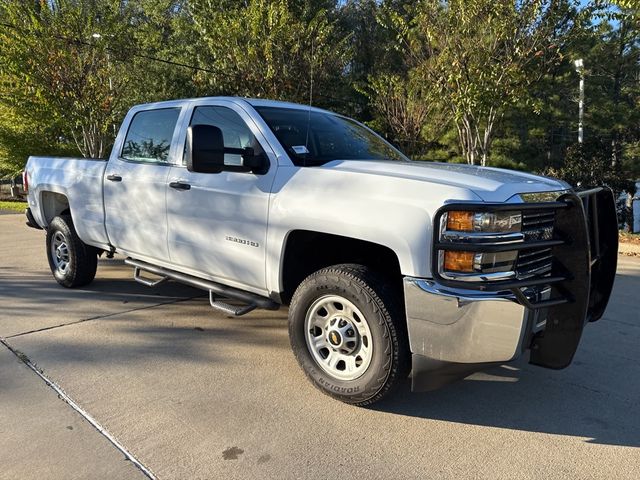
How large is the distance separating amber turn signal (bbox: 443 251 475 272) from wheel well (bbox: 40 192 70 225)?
16.5ft

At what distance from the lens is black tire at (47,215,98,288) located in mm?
5754

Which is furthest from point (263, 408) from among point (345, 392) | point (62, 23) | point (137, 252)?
point (62, 23)

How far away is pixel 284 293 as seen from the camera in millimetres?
3689

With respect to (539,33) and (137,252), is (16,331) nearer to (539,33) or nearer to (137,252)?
(137,252)

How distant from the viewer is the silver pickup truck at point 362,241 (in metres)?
2.75

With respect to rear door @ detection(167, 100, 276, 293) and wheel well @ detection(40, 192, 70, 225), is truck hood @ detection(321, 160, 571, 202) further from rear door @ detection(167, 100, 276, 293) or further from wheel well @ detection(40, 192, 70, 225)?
wheel well @ detection(40, 192, 70, 225)

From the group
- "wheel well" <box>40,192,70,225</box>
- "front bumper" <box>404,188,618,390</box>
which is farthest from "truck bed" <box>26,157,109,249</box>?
"front bumper" <box>404,188,618,390</box>

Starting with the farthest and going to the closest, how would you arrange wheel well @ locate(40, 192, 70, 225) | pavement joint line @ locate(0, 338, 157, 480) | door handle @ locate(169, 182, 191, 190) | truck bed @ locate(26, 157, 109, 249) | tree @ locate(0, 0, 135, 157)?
1. tree @ locate(0, 0, 135, 157)
2. wheel well @ locate(40, 192, 70, 225)
3. truck bed @ locate(26, 157, 109, 249)
4. door handle @ locate(169, 182, 191, 190)
5. pavement joint line @ locate(0, 338, 157, 480)

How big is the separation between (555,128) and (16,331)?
2306cm

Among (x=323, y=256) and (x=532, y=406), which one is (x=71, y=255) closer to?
(x=323, y=256)

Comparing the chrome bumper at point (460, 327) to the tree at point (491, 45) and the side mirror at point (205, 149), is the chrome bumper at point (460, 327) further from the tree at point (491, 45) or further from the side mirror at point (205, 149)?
the tree at point (491, 45)

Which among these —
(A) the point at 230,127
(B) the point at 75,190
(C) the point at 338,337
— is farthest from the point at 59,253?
(C) the point at 338,337

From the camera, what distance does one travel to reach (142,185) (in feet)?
15.2

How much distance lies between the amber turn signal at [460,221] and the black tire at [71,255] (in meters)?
4.42
